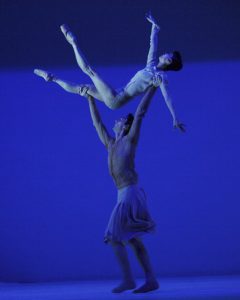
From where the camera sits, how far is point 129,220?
3.52 m

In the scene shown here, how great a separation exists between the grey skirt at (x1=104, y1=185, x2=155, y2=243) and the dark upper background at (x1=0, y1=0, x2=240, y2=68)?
6.51 ft

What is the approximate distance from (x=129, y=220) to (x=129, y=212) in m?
0.05

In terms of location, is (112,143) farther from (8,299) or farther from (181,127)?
(8,299)

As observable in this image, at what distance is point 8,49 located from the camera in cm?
537

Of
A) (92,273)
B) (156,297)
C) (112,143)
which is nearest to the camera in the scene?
(156,297)

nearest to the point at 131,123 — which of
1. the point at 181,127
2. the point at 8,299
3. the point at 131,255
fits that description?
the point at 181,127

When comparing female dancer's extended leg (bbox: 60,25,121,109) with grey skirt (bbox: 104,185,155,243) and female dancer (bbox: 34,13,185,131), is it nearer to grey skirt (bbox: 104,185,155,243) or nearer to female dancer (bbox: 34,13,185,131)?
female dancer (bbox: 34,13,185,131)

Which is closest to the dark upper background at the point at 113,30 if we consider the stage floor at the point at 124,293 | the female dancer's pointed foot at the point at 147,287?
the stage floor at the point at 124,293

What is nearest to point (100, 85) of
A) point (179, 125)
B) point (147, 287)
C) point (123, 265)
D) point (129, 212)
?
point (179, 125)

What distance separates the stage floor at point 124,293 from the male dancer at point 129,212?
0.13m

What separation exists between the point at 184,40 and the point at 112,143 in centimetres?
186

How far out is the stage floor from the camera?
3490mm

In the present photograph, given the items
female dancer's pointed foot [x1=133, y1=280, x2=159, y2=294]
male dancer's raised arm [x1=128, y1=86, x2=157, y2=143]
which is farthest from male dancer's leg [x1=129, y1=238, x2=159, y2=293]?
male dancer's raised arm [x1=128, y1=86, x2=157, y2=143]

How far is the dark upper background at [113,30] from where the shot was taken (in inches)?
207
